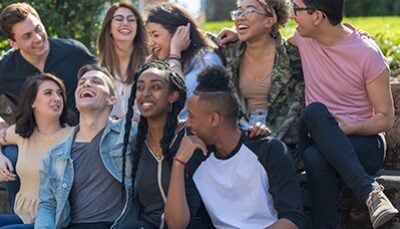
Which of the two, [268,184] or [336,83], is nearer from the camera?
[268,184]

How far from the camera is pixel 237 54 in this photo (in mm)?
5824

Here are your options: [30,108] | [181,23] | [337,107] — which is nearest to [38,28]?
[30,108]

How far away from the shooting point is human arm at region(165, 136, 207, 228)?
15.5 ft

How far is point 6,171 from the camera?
5.62m

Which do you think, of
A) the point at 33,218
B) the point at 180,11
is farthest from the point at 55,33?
the point at 33,218

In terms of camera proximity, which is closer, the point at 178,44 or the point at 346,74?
the point at 346,74

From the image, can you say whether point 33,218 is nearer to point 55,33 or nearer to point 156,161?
point 156,161

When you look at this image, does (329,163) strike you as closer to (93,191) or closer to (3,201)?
(93,191)

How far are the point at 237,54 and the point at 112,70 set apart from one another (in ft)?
3.26

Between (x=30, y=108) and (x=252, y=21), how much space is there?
156 centimetres

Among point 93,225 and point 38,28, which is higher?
point 38,28

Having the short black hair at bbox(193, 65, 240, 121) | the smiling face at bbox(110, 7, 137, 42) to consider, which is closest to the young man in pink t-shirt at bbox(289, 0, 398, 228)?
the short black hair at bbox(193, 65, 240, 121)

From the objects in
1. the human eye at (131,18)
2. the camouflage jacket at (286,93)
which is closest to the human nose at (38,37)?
the human eye at (131,18)

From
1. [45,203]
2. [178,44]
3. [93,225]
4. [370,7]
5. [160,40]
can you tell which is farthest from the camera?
[370,7]
